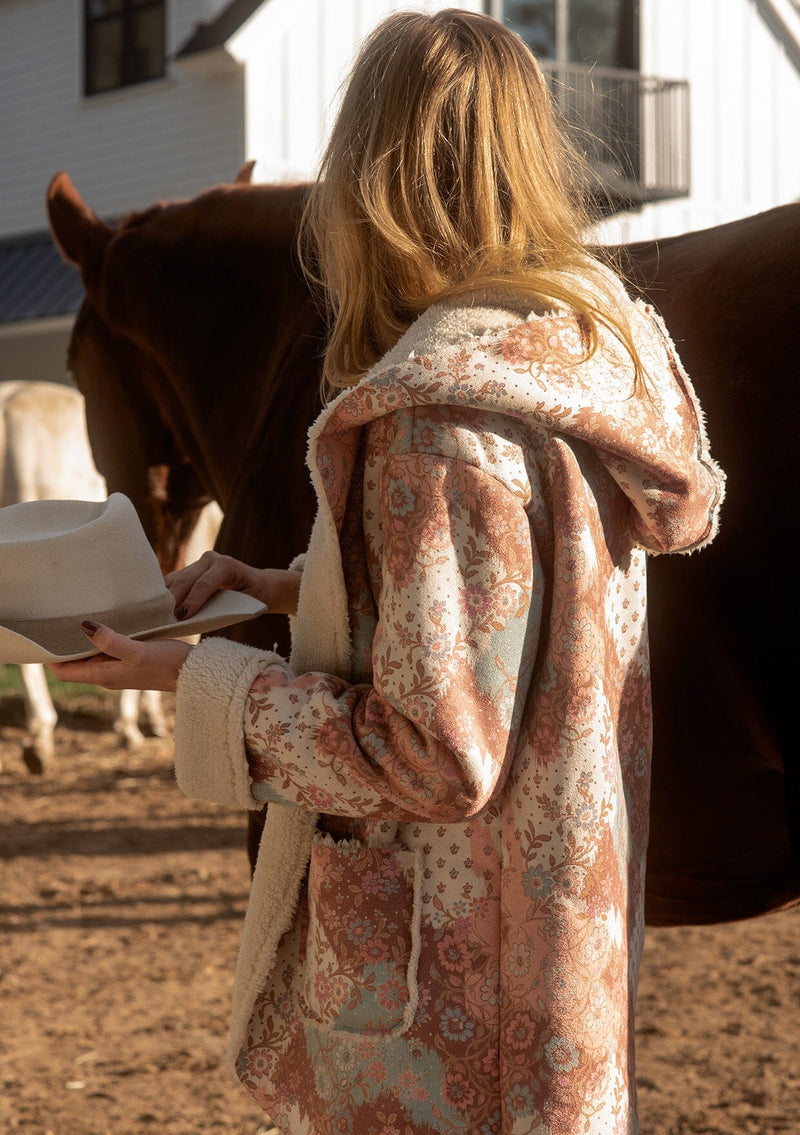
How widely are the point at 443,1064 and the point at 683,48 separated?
45.8 feet

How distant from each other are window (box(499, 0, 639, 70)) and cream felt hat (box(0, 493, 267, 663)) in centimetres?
1215

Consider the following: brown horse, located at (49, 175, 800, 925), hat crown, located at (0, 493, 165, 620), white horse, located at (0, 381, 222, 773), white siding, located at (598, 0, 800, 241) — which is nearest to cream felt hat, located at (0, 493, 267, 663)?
hat crown, located at (0, 493, 165, 620)

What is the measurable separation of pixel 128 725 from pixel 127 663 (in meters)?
5.74

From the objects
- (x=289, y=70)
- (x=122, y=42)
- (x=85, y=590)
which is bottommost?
(x=85, y=590)

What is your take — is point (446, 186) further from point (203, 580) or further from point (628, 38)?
point (628, 38)

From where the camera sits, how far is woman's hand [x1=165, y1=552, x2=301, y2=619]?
162 cm

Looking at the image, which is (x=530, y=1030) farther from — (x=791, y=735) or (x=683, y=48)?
(x=683, y=48)

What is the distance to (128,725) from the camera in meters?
6.90

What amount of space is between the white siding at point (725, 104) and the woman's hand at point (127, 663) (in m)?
12.4

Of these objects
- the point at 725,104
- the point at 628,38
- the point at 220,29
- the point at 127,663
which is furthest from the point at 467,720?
the point at 725,104

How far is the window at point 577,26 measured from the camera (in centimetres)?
1264

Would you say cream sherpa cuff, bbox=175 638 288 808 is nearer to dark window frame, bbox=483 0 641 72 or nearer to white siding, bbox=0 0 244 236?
white siding, bbox=0 0 244 236

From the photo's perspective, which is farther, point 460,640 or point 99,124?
point 99,124

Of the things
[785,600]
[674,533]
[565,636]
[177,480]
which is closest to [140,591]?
[565,636]
